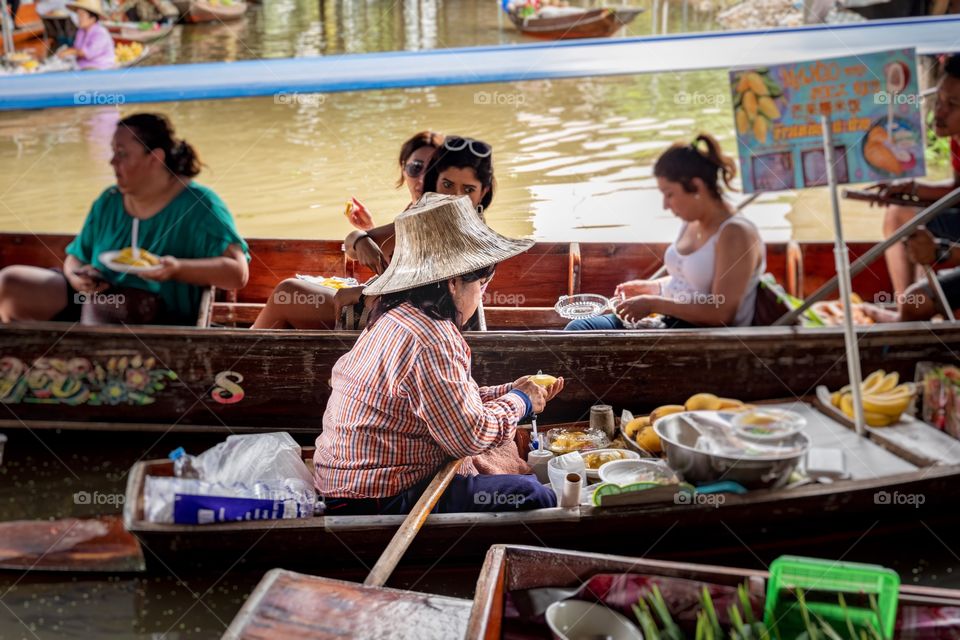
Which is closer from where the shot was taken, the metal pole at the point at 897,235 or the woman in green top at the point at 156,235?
the metal pole at the point at 897,235

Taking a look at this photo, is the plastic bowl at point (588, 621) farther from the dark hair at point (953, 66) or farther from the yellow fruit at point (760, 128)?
the dark hair at point (953, 66)

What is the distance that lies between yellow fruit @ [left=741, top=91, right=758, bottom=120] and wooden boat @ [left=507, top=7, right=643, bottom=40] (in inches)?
480

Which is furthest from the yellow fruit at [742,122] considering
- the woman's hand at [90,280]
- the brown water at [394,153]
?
the woman's hand at [90,280]

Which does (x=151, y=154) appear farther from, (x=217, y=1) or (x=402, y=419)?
(x=217, y=1)

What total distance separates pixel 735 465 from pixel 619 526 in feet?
1.44

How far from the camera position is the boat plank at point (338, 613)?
1588mm

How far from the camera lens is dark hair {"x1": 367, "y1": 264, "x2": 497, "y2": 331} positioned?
8.83 feet

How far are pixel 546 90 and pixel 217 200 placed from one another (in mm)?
10229

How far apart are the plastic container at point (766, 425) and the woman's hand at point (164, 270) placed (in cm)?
244

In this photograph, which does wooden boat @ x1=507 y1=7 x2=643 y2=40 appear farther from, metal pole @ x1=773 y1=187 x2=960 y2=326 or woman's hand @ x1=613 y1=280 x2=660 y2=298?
metal pole @ x1=773 y1=187 x2=960 y2=326

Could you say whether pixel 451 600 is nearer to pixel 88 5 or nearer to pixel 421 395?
pixel 421 395

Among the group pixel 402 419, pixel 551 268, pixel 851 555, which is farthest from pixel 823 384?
pixel 402 419

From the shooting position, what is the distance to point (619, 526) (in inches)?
116

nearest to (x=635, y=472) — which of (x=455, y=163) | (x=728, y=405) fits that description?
(x=728, y=405)
